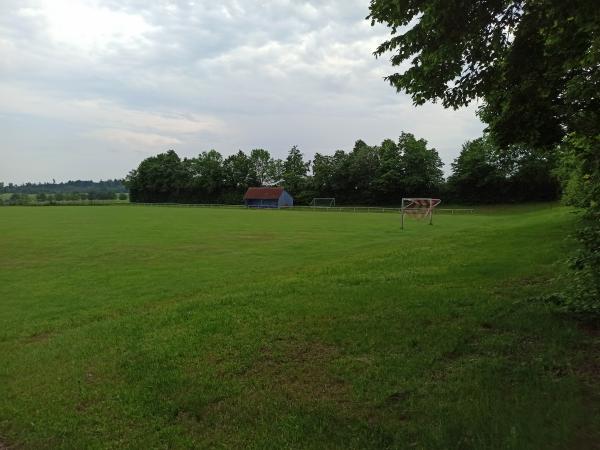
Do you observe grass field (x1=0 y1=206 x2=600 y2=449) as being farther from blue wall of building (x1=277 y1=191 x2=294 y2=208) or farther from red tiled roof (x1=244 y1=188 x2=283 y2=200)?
red tiled roof (x1=244 y1=188 x2=283 y2=200)

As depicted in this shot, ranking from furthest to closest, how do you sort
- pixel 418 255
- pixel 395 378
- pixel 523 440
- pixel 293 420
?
pixel 418 255
pixel 395 378
pixel 293 420
pixel 523 440

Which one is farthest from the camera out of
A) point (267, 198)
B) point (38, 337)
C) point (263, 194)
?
point (263, 194)

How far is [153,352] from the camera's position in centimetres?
727

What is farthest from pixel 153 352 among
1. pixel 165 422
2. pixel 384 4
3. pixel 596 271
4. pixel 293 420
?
pixel 596 271

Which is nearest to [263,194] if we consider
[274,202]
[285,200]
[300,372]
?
[274,202]

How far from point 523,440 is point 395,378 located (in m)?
1.76

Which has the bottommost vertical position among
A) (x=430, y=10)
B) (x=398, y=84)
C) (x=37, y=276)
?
(x=37, y=276)

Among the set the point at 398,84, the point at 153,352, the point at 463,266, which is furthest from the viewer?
the point at 463,266

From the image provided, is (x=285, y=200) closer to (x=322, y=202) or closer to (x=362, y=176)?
(x=322, y=202)

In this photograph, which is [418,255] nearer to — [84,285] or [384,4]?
[84,285]

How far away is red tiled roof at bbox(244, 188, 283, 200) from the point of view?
10638 cm

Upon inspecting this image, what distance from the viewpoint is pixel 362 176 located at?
326ft

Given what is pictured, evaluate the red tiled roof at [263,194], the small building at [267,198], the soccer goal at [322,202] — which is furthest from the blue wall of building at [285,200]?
the soccer goal at [322,202]

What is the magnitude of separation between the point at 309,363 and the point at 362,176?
9455 cm
